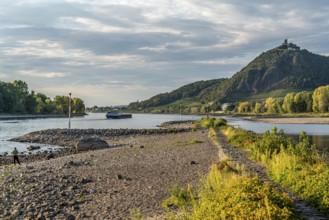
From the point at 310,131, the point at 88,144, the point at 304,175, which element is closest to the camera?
the point at 304,175

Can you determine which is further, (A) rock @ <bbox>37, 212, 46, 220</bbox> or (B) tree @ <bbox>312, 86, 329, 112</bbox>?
(B) tree @ <bbox>312, 86, 329, 112</bbox>

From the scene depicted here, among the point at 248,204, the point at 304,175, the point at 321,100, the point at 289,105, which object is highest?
the point at 321,100

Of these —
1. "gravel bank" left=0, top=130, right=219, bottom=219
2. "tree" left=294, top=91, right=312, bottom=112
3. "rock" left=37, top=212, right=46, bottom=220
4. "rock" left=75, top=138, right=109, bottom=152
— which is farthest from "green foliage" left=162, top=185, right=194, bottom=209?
"tree" left=294, top=91, right=312, bottom=112

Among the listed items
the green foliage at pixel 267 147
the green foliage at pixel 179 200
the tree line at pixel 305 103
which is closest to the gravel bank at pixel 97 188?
the green foliage at pixel 179 200

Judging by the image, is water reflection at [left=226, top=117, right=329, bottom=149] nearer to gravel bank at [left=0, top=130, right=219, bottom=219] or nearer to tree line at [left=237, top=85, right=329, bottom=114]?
gravel bank at [left=0, top=130, right=219, bottom=219]

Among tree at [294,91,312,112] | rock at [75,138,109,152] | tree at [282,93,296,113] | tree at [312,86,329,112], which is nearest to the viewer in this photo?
rock at [75,138,109,152]

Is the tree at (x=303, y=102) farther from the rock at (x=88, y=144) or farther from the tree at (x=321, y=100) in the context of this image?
the rock at (x=88, y=144)

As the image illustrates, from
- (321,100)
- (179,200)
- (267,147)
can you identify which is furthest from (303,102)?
(179,200)

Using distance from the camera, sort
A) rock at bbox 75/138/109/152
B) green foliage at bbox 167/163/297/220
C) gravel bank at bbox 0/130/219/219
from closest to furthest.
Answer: green foliage at bbox 167/163/297/220, gravel bank at bbox 0/130/219/219, rock at bbox 75/138/109/152

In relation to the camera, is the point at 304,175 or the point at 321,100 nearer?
the point at 304,175

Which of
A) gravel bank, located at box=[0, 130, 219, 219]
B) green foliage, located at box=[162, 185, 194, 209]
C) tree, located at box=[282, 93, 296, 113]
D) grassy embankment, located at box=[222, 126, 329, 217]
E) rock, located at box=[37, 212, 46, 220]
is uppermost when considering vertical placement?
tree, located at box=[282, 93, 296, 113]

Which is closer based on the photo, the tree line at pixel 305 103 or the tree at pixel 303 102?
the tree line at pixel 305 103

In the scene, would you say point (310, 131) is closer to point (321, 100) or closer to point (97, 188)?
point (97, 188)

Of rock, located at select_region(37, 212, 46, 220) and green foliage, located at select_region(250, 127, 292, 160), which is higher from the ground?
green foliage, located at select_region(250, 127, 292, 160)
